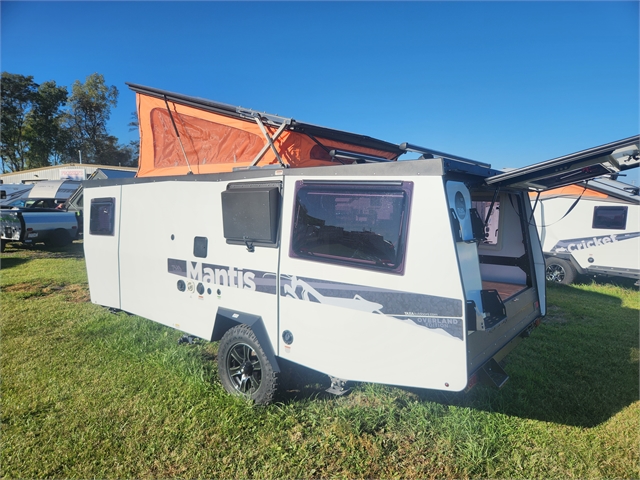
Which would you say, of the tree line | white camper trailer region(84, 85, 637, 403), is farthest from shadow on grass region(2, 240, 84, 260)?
the tree line

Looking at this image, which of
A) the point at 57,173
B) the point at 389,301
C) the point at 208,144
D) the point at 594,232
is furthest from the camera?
the point at 57,173

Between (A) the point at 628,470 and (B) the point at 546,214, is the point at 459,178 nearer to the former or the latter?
(A) the point at 628,470

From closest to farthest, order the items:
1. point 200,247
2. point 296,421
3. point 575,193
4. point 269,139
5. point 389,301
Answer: point 389,301
point 296,421
point 269,139
point 200,247
point 575,193

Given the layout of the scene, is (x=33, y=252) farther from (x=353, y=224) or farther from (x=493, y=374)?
(x=493, y=374)

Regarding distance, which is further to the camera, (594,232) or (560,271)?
(560,271)

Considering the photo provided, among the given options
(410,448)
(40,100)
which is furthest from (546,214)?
(40,100)

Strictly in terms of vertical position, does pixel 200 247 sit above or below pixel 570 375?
above

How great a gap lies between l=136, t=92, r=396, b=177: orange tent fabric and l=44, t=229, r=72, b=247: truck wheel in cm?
1069

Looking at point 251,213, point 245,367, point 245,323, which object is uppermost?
point 251,213

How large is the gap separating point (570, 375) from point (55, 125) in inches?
2049

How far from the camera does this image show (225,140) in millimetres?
4750

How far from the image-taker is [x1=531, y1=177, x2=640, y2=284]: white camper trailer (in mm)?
8672

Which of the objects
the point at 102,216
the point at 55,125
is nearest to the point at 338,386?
the point at 102,216

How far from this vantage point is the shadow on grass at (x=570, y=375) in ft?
12.3
